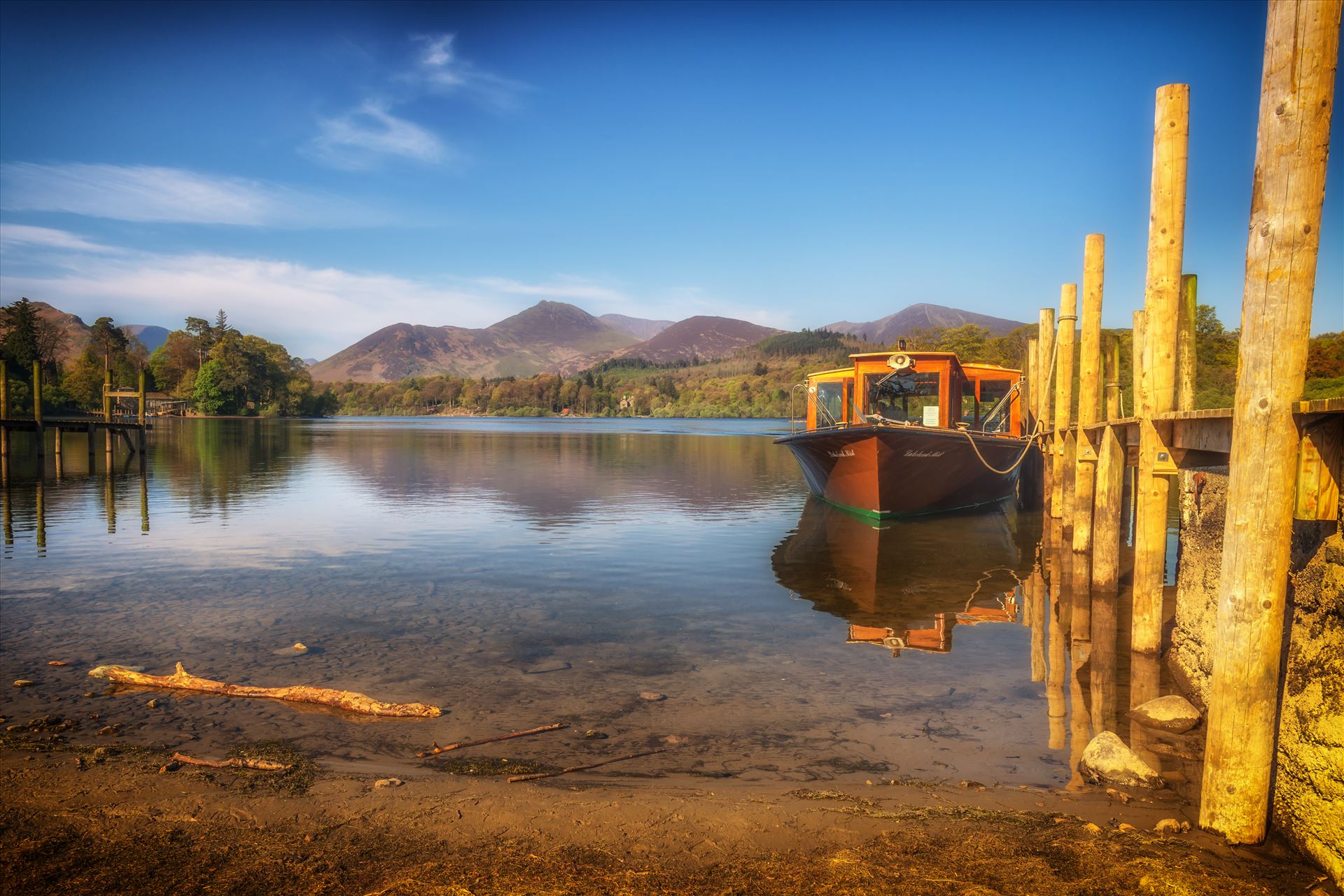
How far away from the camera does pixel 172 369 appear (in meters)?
136

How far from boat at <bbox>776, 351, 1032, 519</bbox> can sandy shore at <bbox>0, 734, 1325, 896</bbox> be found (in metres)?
13.1

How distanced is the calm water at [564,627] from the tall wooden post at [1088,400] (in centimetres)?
159

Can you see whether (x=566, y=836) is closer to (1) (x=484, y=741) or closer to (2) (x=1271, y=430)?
(1) (x=484, y=741)

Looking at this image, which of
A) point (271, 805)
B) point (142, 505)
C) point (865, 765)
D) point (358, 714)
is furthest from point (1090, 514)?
point (142, 505)

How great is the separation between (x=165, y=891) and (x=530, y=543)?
41.7ft

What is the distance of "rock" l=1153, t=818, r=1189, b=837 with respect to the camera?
4.80 metres

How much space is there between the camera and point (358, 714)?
6.84 m

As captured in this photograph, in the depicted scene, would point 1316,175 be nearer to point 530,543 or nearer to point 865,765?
point 865,765

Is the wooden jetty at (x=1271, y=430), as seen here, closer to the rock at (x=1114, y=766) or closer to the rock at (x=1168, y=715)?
the rock at (x=1114, y=766)

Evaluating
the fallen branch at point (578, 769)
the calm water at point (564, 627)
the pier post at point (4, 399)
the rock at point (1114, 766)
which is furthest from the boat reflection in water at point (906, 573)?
the pier post at point (4, 399)

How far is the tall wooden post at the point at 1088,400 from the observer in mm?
12859

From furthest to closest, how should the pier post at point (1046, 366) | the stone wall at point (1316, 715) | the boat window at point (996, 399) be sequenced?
the boat window at point (996, 399)
the pier post at point (1046, 366)
the stone wall at point (1316, 715)

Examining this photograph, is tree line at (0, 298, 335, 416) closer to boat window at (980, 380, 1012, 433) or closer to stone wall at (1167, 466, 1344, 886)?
boat window at (980, 380, 1012, 433)

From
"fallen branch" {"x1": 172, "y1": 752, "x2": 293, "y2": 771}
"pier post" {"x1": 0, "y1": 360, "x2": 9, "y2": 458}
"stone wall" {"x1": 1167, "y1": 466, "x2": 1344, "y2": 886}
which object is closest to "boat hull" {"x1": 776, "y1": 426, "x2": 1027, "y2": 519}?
"stone wall" {"x1": 1167, "y1": 466, "x2": 1344, "y2": 886}
